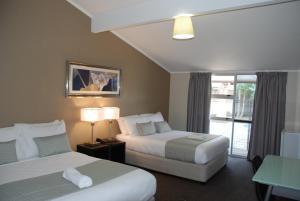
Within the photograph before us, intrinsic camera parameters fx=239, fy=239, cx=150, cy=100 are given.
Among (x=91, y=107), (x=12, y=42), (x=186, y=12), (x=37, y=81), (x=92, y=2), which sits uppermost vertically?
(x=92, y=2)


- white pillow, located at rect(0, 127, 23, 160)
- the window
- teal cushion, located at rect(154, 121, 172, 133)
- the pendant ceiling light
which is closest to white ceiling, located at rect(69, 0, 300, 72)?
the window

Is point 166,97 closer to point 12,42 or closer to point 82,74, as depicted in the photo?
point 82,74

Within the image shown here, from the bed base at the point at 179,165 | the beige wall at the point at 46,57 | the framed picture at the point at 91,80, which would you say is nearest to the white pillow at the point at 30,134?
the beige wall at the point at 46,57

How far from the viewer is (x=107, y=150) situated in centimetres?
417

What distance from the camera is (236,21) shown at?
11.9ft

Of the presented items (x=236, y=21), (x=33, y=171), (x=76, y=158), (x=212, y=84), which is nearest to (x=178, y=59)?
(x=212, y=84)

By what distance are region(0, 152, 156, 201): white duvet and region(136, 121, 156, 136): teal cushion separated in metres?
1.74

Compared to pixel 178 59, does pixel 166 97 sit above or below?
below

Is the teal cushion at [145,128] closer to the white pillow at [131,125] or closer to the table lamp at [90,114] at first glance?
the white pillow at [131,125]

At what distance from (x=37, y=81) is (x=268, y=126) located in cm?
458

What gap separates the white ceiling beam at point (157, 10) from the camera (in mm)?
2791

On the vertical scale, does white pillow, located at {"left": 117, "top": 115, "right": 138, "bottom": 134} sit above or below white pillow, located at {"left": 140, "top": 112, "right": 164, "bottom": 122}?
below

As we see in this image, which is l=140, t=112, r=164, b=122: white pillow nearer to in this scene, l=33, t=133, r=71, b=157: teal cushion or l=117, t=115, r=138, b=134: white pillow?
l=117, t=115, r=138, b=134: white pillow

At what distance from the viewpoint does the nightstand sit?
3910 mm
